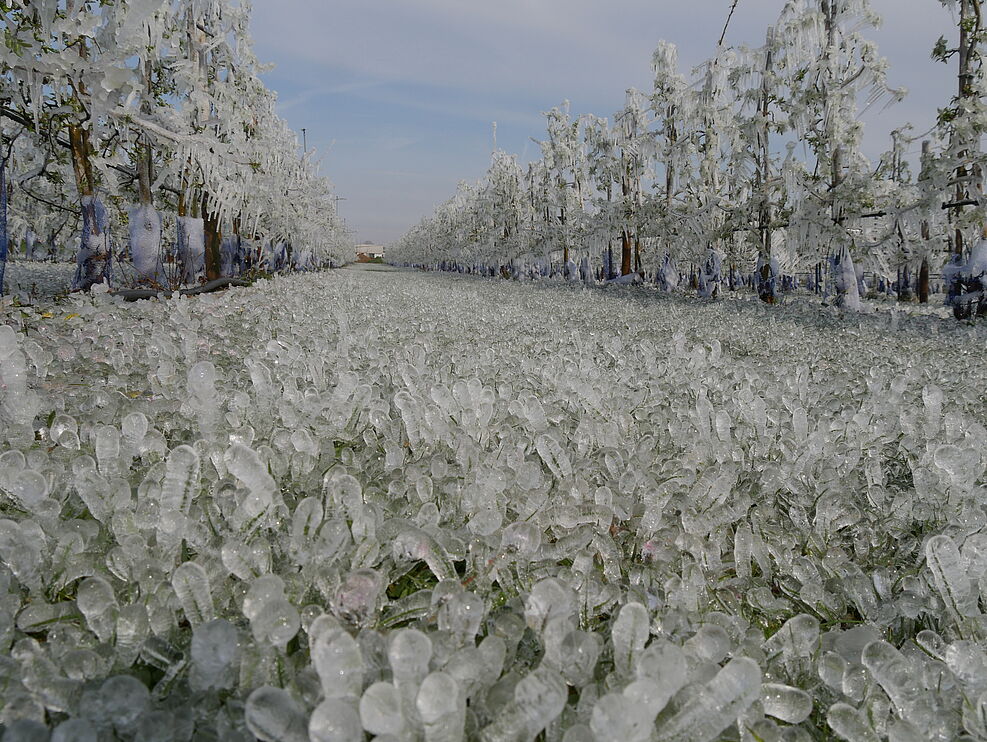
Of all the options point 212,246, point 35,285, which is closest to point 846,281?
point 35,285

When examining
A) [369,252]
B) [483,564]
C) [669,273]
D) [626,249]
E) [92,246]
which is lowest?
[483,564]

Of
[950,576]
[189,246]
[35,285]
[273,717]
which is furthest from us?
[189,246]

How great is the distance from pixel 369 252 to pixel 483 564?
563 feet

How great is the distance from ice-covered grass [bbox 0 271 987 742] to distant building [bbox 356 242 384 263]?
147m

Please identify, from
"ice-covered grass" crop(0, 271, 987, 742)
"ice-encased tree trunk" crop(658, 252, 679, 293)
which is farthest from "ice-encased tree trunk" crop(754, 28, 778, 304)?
"ice-covered grass" crop(0, 271, 987, 742)

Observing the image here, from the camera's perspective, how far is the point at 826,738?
95 cm

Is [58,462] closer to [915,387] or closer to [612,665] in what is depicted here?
[612,665]

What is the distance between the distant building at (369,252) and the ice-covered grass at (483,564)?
147m

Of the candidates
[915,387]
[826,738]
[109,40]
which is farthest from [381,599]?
[109,40]

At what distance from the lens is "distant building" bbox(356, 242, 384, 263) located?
148625mm

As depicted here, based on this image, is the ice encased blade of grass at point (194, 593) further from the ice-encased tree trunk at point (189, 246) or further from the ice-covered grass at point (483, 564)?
the ice-encased tree trunk at point (189, 246)

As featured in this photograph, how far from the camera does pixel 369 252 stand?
542 feet

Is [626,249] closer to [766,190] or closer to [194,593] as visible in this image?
[766,190]

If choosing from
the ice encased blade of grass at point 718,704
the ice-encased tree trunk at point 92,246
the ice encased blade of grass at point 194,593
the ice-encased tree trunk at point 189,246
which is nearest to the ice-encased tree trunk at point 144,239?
the ice-encased tree trunk at point 92,246
